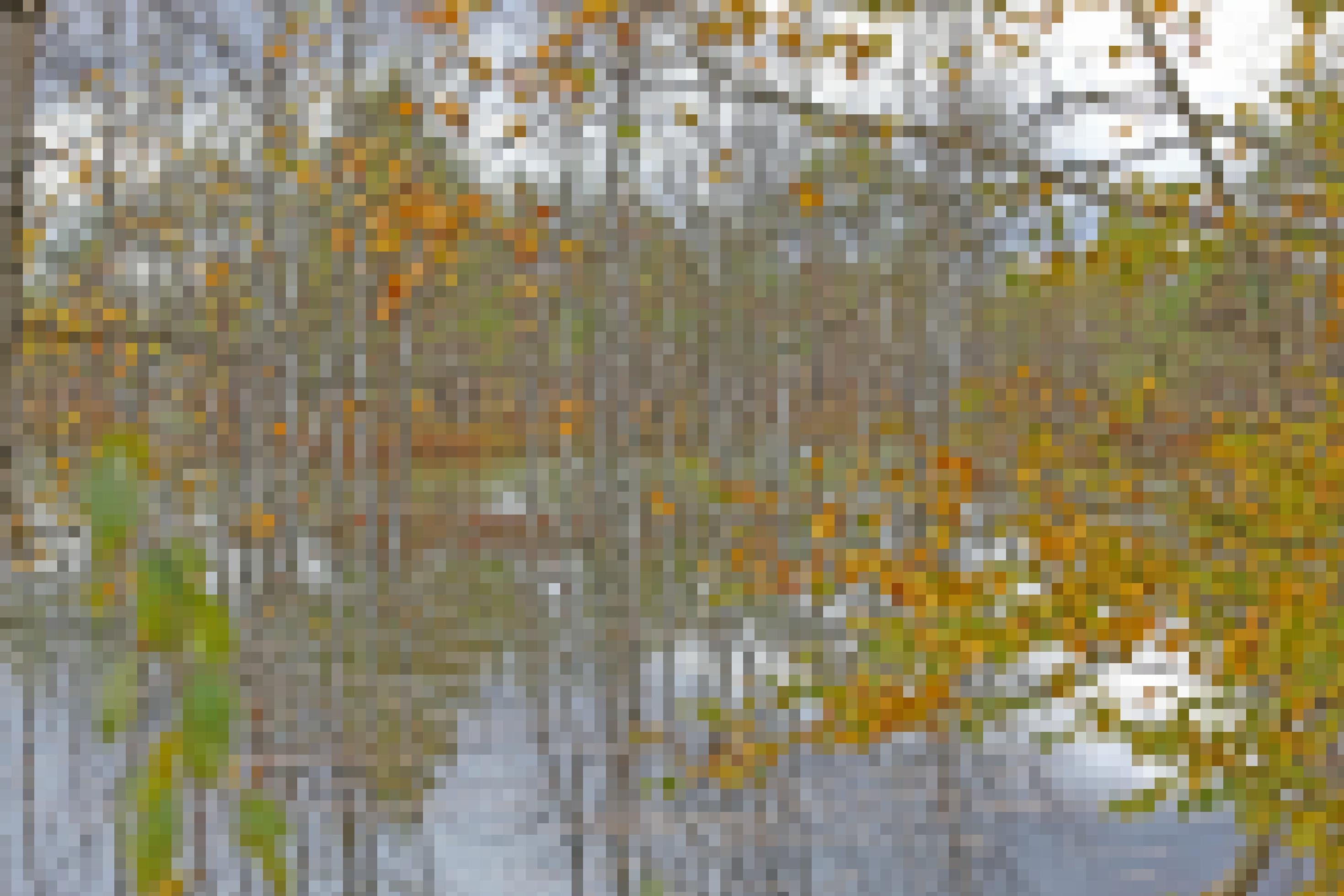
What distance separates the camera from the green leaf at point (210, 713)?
10.5 feet

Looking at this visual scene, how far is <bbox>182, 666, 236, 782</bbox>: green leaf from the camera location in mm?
3201

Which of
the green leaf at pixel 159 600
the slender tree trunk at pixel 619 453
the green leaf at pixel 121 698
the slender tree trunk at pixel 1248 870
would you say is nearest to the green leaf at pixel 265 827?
A: the green leaf at pixel 121 698

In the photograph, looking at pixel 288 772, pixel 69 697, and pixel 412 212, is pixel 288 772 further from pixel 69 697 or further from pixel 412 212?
pixel 412 212

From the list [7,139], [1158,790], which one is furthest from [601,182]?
[1158,790]

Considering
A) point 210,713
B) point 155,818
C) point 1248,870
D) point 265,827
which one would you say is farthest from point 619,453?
point 1248,870

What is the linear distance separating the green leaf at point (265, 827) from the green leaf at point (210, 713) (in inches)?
6.2

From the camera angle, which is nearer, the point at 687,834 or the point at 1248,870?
the point at 687,834

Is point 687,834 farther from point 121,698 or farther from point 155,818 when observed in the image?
point 121,698

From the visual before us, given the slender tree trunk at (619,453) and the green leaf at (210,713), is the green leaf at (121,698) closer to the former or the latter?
the green leaf at (210,713)

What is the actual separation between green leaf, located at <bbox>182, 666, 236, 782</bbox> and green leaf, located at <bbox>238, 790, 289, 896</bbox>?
158 mm

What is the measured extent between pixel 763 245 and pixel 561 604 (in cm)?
155

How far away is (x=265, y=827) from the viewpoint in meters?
3.27

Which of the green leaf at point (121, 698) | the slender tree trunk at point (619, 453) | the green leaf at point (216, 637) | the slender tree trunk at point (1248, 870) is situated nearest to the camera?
the green leaf at point (121, 698)

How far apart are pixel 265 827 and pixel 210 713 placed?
16.2 inches
